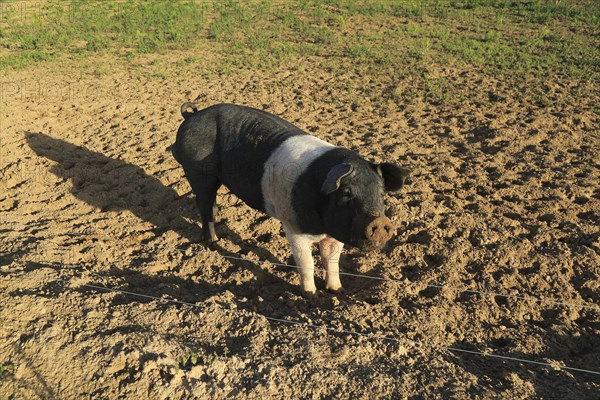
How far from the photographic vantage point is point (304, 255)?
383 centimetres

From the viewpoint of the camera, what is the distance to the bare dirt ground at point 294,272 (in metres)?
2.92

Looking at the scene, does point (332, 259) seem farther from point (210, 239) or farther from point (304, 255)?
point (210, 239)

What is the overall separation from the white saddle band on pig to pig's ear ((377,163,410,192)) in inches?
22.3

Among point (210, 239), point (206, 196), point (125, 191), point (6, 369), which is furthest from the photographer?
point (125, 191)

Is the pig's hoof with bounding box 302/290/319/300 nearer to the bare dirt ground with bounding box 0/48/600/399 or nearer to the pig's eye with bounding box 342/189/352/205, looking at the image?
the bare dirt ground with bounding box 0/48/600/399

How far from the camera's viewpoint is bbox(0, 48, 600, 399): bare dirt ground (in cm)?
292

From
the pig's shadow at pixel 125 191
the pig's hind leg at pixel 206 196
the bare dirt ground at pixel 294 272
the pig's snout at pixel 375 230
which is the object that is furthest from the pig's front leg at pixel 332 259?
the pig's hind leg at pixel 206 196

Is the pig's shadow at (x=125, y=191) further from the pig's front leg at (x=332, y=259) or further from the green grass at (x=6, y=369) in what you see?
the green grass at (x=6, y=369)

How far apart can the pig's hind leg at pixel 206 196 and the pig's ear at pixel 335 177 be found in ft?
5.62

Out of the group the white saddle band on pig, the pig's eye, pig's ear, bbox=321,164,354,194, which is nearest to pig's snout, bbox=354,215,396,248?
the pig's eye

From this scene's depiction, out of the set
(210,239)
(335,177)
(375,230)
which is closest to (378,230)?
(375,230)

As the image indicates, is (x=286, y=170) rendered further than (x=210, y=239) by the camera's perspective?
No

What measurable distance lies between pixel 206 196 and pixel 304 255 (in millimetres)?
1406

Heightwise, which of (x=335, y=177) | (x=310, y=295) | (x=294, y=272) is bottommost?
(x=294, y=272)
